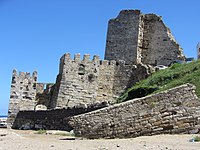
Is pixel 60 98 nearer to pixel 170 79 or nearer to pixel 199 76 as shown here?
pixel 170 79

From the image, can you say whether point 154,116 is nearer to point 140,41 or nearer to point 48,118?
point 48,118

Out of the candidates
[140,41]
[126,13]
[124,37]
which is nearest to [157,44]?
[140,41]

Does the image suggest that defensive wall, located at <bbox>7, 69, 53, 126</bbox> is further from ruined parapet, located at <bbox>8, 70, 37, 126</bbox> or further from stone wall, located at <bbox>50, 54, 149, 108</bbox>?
stone wall, located at <bbox>50, 54, 149, 108</bbox>

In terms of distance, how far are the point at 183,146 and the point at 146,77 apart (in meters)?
12.5

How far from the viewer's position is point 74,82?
2141cm

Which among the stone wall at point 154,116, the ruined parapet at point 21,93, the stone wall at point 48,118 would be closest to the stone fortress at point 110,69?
the ruined parapet at point 21,93

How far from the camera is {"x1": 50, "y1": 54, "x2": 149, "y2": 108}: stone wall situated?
21141 mm

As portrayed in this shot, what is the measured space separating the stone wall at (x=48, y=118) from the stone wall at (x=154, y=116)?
6.04 metres

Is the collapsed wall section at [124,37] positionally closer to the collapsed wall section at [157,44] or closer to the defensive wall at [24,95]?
the collapsed wall section at [157,44]

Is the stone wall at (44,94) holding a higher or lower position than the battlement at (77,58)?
lower

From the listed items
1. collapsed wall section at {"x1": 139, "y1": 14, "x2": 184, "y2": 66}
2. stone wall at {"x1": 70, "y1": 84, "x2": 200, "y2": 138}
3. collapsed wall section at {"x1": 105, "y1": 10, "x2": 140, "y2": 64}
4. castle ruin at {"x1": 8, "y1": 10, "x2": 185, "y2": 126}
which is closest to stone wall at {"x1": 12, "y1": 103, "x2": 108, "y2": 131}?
castle ruin at {"x1": 8, "y1": 10, "x2": 185, "y2": 126}

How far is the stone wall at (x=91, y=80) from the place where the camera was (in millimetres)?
Result: 21141

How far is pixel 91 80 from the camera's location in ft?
71.4

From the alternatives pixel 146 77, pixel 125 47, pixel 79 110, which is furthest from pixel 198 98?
pixel 125 47
